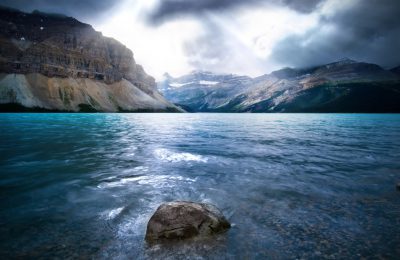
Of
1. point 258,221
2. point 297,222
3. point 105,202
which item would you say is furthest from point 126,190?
point 297,222

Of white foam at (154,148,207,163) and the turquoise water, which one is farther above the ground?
the turquoise water

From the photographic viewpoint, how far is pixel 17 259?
23.1ft

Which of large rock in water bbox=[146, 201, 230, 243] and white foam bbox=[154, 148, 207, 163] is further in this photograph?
white foam bbox=[154, 148, 207, 163]

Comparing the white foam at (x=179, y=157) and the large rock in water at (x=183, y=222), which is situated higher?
the large rock in water at (x=183, y=222)

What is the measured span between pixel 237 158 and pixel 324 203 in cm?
1269

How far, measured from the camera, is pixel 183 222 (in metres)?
8.55

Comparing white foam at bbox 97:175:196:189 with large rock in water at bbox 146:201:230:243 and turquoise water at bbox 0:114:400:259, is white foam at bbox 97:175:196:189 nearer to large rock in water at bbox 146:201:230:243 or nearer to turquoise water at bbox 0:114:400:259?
turquoise water at bbox 0:114:400:259

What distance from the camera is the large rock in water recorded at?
8320 mm

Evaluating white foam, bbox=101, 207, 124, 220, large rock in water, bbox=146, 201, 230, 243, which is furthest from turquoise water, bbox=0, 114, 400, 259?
large rock in water, bbox=146, 201, 230, 243

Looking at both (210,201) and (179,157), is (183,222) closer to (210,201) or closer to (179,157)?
(210,201)

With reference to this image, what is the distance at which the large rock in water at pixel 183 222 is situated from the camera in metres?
8.32

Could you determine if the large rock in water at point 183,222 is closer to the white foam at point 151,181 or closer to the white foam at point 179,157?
the white foam at point 151,181

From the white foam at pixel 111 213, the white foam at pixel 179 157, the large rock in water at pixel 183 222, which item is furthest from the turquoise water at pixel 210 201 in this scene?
the white foam at pixel 179 157

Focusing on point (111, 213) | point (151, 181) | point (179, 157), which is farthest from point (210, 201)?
point (179, 157)
